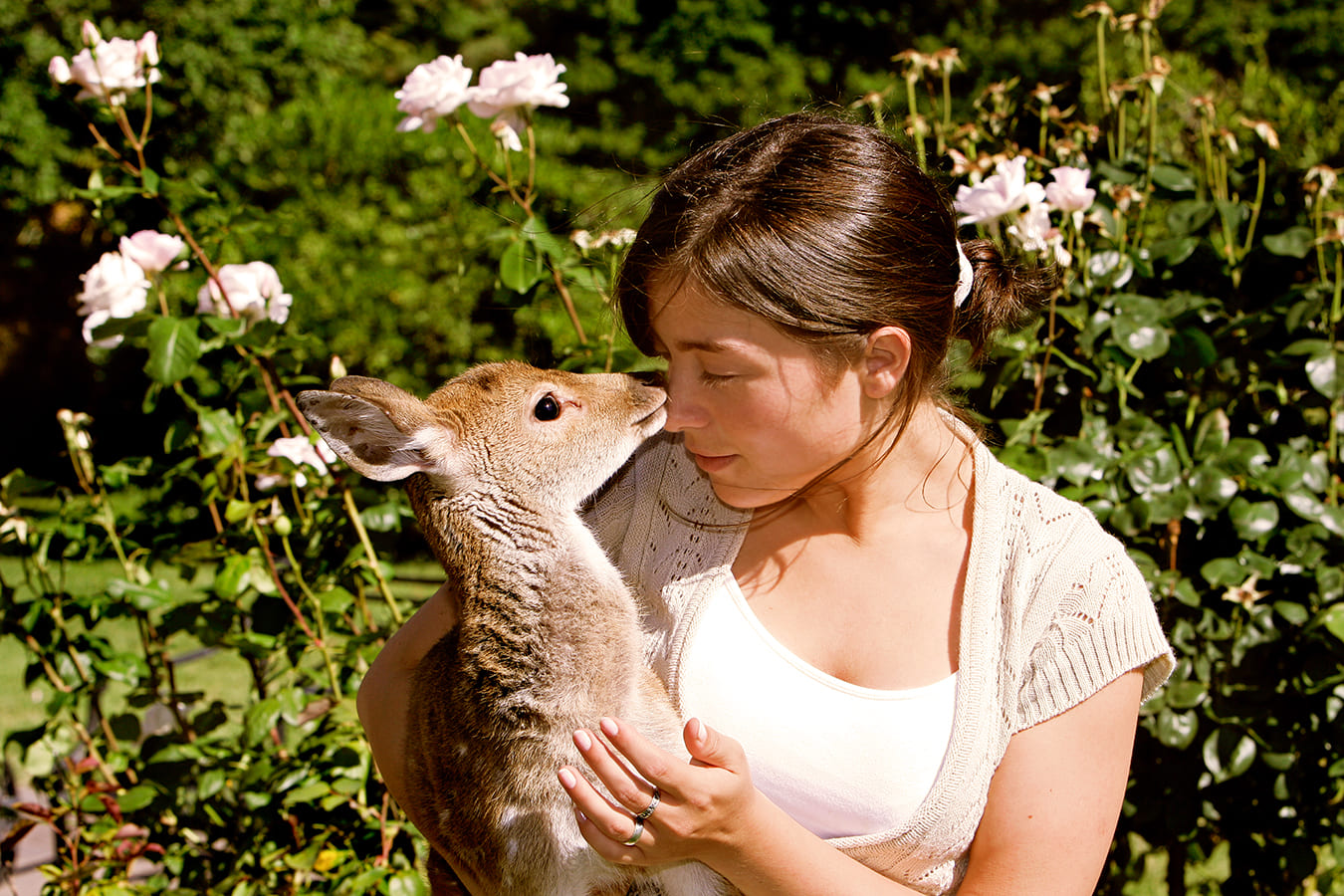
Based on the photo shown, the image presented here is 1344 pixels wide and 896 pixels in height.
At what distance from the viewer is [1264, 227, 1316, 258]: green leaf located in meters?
3.44

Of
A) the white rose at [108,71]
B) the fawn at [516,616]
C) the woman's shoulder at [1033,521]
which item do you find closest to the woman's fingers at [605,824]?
the fawn at [516,616]

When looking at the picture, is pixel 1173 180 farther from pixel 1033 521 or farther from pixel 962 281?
pixel 1033 521

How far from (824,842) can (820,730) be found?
0.21 metres

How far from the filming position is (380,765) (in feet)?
9.31

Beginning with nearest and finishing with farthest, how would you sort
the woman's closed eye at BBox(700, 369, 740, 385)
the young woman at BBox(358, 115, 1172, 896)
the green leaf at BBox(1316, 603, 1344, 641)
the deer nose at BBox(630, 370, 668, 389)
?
the young woman at BBox(358, 115, 1172, 896) < the woman's closed eye at BBox(700, 369, 740, 385) < the deer nose at BBox(630, 370, 668, 389) < the green leaf at BBox(1316, 603, 1344, 641)

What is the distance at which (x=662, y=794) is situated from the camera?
6.67ft

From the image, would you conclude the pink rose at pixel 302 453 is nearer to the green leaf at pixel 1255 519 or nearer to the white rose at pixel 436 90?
the white rose at pixel 436 90

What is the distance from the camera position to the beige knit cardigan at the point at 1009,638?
7.33 feet

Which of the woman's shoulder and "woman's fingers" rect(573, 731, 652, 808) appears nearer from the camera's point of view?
"woman's fingers" rect(573, 731, 652, 808)

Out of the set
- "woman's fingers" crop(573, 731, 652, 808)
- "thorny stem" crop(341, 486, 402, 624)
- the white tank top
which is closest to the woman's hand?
"woman's fingers" crop(573, 731, 652, 808)

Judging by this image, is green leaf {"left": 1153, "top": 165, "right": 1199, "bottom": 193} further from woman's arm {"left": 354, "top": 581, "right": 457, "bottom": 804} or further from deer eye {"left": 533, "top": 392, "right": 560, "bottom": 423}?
woman's arm {"left": 354, "top": 581, "right": 457, "bottom": 804}

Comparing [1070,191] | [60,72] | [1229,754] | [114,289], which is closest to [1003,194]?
[1070,191]

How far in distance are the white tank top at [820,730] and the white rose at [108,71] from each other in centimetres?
234

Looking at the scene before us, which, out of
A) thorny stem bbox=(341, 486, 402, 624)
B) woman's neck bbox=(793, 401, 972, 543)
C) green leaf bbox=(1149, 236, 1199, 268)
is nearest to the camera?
woman's neck bbox=(793, 401, 972, 543)
